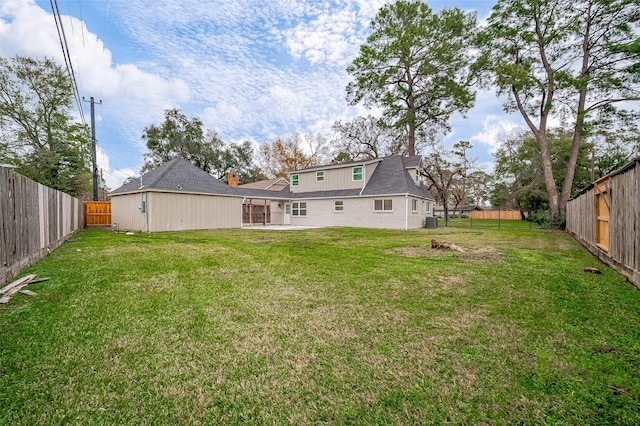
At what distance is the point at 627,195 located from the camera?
15.6ft

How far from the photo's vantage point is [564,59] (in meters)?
16.0

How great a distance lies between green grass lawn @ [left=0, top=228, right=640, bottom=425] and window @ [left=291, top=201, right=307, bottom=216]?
51.3 ft

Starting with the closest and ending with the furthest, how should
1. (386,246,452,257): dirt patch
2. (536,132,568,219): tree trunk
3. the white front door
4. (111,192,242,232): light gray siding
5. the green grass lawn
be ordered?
the green grass lawn
(386,246,452,257): dirt patch
(111,192,242,232): light gray siding
(536,132,568,219): tree trunk
the white front door

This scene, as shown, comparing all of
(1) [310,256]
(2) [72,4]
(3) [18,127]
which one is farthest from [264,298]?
(3) [18,127]

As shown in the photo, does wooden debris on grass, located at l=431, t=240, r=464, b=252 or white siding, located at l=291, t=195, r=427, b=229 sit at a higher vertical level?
white siding, located at l=291, t=195, r=427, b=229

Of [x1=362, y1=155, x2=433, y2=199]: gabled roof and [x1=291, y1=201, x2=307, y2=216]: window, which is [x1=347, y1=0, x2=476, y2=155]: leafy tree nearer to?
[x1=362, y1=155, x2=433, y2=199]: gabled roof

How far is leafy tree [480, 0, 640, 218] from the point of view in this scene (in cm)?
1427

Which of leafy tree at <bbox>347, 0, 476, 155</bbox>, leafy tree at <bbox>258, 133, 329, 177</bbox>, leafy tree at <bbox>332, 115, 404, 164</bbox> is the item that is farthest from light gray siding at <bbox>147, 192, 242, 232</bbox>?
leafy tree at <bbox>258, 133, 329, 177</bbox>

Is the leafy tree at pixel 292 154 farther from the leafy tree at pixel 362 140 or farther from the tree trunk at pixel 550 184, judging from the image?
the tree trunk at pixel 550 184

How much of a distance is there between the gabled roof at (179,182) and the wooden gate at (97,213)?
2.33 m

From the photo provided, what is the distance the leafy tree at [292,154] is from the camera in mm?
34156

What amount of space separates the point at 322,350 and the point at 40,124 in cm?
2850

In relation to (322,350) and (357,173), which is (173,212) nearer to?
(357,173)

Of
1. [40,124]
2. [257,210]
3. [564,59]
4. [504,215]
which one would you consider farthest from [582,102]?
[40,124]
